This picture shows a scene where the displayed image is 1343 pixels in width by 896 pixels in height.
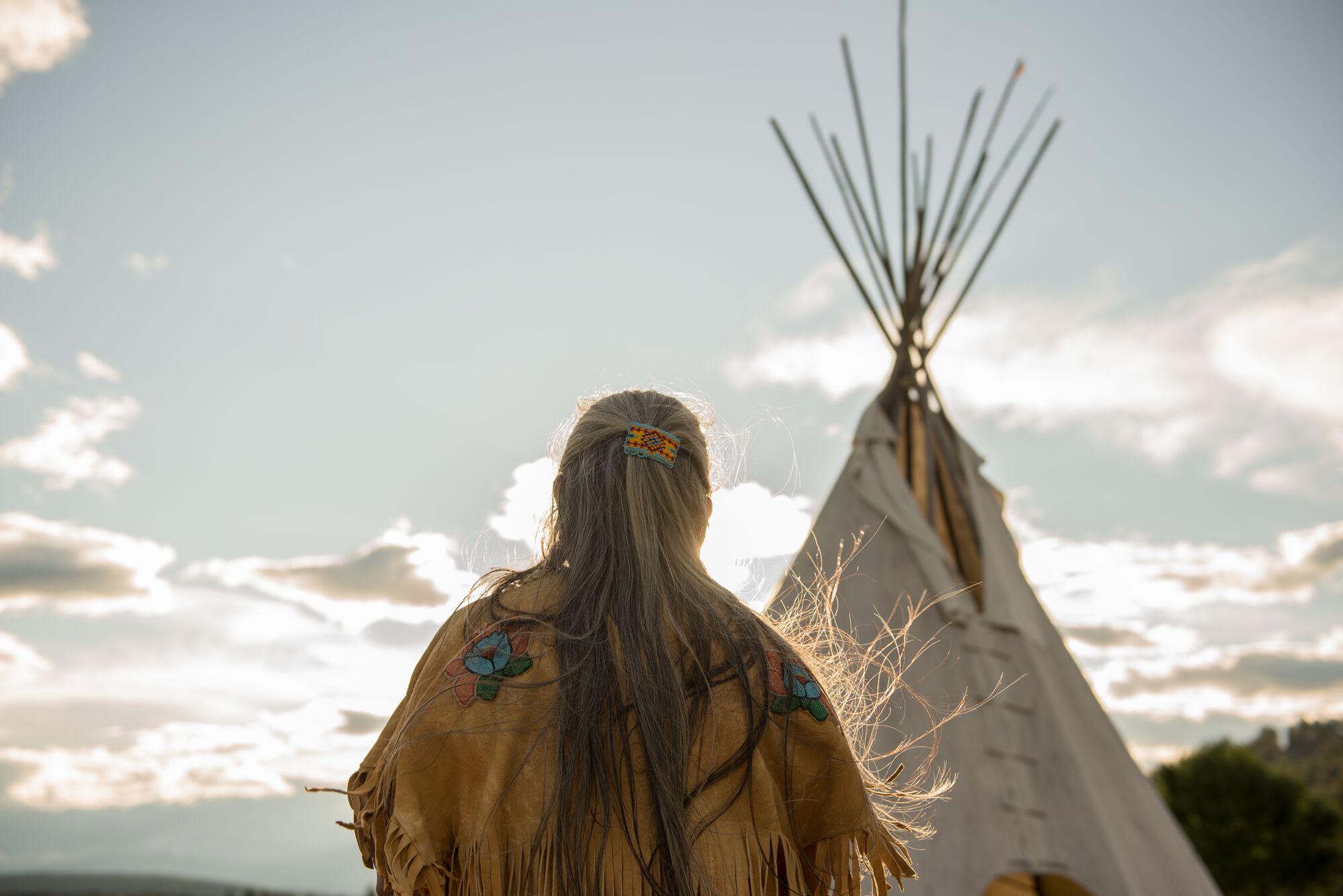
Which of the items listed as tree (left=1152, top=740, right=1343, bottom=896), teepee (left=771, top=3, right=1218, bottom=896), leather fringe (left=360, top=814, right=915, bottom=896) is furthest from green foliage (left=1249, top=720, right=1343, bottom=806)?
leather fringe (left=360, top=814, right=915, bottom=896)

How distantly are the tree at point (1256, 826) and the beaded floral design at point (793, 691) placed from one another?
1693 centimetres

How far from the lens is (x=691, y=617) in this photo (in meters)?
1.26

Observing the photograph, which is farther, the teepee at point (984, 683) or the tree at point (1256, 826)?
the tree at point (1256, 826)

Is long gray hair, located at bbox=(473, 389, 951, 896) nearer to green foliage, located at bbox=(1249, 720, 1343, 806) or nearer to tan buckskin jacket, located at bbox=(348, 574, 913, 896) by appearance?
tan buckskin jacket, located at bbox=(348, 574, 913, 896)

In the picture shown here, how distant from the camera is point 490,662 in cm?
125

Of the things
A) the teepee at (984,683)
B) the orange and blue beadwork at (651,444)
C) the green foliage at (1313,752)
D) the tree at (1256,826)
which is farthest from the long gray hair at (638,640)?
the green foliage at (1313,752)

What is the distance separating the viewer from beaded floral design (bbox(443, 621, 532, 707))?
124 centimetres

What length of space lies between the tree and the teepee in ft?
44.0

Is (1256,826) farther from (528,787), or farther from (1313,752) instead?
(528,787)

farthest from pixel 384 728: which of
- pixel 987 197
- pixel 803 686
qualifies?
pixel 987 197

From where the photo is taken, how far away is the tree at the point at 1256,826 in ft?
48.4

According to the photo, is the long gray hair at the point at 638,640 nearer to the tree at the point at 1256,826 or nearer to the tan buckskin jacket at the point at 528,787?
the tan buckskin jacket at the point at 528,787

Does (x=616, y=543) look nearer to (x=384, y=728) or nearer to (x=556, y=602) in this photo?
(x=556, y=602)

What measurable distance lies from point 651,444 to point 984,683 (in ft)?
9.93
